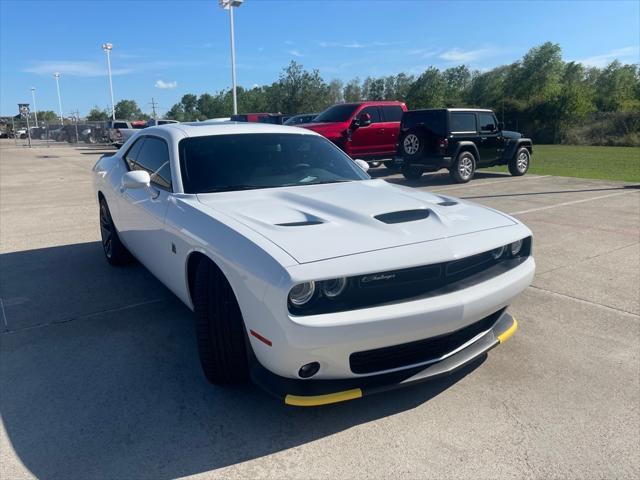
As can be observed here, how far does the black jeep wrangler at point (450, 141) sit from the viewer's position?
40.4 feet

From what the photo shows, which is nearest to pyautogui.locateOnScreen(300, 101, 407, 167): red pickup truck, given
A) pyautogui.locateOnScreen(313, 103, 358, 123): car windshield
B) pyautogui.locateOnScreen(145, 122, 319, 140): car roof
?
pyautogui.locateOnScreen(313, 103, 358, 123): car windshield

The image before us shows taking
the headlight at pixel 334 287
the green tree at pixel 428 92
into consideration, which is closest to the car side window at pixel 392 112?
the headlight at pixel 334 287

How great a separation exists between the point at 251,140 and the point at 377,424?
240 cm

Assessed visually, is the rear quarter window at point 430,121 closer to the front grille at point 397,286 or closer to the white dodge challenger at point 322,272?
the white dodge challenger at point 322,272

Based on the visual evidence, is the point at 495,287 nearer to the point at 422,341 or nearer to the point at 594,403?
the point at 422,341

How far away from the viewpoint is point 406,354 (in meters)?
2.58

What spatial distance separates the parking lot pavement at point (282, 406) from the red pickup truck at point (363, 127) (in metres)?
9.73

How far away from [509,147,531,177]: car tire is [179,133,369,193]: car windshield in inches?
432

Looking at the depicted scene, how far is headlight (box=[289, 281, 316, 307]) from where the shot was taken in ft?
7.66

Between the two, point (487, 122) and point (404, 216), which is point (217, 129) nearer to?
point (404, 216)

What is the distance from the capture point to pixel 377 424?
269 centimetres

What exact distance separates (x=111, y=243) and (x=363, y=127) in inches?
398

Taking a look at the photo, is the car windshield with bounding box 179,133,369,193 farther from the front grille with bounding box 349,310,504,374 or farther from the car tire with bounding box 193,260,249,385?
the front grille with bounding box 349,310,504,374

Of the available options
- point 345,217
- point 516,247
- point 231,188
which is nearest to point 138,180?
point 231,188
